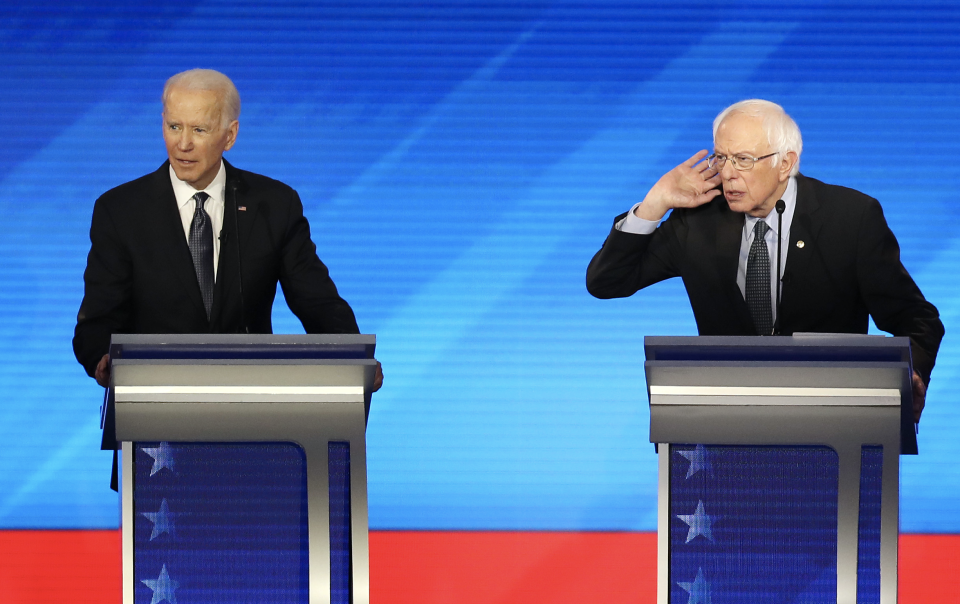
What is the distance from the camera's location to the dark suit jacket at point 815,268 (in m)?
2.76

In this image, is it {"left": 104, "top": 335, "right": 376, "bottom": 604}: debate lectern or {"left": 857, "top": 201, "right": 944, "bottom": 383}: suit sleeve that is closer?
{"left": 104, "top": 335, "right": 376, "bottom": 604}: debate lectern

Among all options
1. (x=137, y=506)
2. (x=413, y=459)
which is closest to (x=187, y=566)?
(x=137, y=506)

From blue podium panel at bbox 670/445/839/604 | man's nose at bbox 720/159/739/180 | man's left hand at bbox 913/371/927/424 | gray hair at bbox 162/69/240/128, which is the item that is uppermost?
gray hair at bbox 162/69/240/128

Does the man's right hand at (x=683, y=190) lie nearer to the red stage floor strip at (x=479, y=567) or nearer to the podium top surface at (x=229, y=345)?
the podium top surface at (x=229, y=345)

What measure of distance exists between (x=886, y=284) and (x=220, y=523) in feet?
5.05

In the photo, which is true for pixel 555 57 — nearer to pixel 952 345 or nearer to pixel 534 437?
pixel 534 437

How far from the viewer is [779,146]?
272 cm

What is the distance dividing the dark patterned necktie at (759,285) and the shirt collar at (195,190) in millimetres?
1238

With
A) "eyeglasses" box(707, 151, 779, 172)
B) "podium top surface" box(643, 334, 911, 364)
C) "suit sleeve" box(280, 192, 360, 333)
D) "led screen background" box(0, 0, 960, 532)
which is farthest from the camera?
"led screen background" box(0, 0, 960, 532)

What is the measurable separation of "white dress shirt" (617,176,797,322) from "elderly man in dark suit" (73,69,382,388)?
0.83 metres

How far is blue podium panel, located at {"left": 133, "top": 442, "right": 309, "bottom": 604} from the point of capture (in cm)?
214

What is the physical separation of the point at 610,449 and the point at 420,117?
1.48 meters

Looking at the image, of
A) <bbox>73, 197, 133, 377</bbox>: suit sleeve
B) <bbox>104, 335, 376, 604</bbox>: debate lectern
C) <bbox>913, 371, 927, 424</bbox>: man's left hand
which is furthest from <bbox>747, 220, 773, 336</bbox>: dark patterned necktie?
<bbox>73, 197, 133, 377</bbox>: suit sleeve

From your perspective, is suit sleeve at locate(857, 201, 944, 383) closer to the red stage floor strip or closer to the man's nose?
the man's nose
